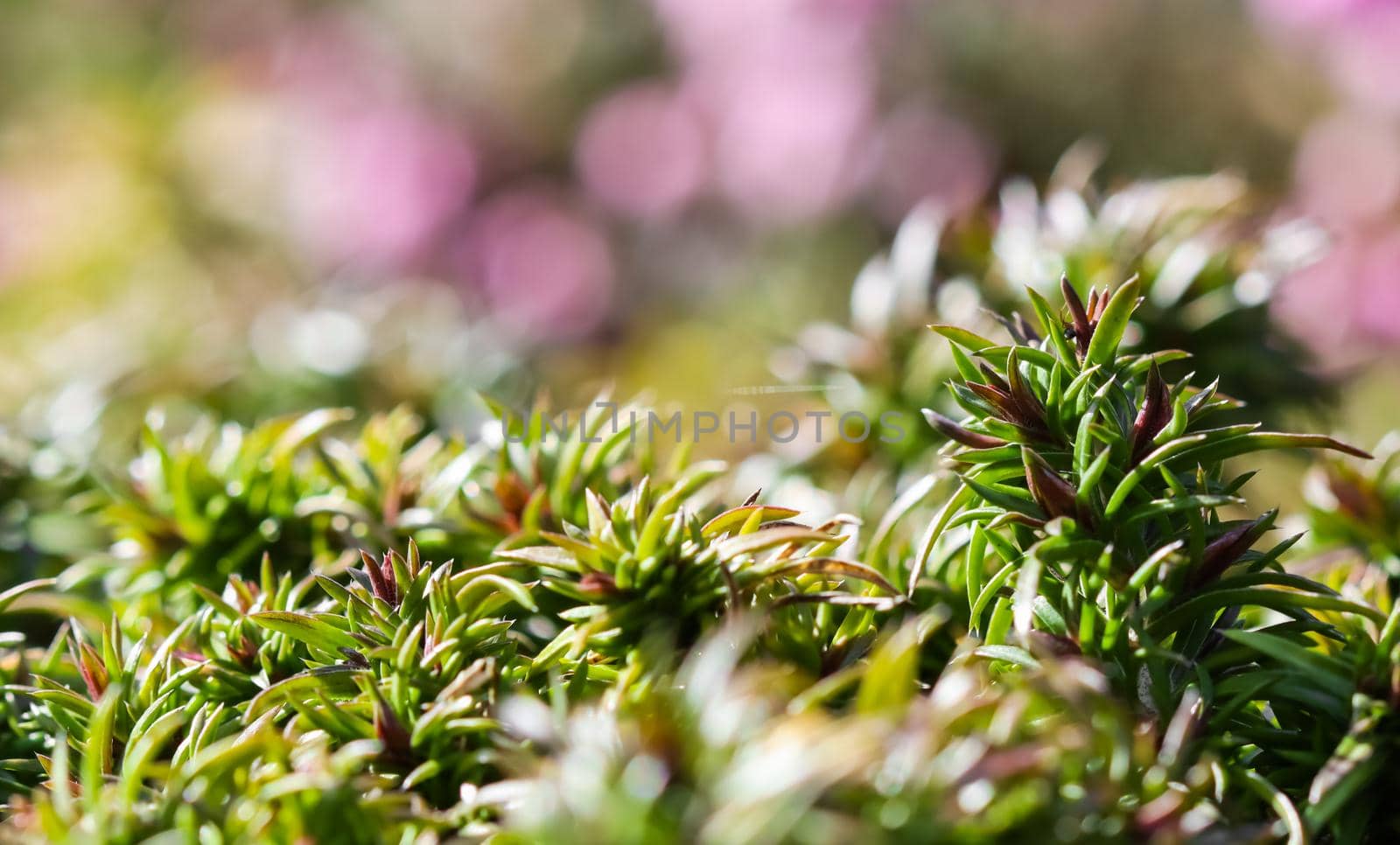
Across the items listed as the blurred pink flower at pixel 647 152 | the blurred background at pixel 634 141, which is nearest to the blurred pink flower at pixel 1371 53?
the blurred background at pixel 634 141

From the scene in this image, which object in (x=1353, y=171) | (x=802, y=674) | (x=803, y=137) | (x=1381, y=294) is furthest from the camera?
(x=803, y=137)

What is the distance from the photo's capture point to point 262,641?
0.41m

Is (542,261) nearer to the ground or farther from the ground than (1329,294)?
farther from the ground

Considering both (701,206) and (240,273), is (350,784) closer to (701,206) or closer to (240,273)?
(240,273)

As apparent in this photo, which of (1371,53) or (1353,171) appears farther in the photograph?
(1353,171)

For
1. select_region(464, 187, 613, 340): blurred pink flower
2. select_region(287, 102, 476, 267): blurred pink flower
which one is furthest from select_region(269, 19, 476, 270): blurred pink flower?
select_region(464, 187, 613, 340): blurred pink flower

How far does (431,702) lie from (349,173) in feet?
9.76

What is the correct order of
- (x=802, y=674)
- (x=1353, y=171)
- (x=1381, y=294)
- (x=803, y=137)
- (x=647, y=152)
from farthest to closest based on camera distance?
(x=647, y=152) < (x=803, y=137) < (x=1353, y=171) < (x=1381, y=294) < (x=802, y=674)

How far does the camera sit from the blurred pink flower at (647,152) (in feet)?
10.1

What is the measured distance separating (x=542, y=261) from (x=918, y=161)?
1.06 m

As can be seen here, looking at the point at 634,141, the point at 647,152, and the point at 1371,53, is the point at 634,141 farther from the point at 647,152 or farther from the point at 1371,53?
the point at 1371,53

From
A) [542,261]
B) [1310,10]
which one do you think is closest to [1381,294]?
[1310,10]

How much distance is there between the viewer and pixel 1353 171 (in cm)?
257

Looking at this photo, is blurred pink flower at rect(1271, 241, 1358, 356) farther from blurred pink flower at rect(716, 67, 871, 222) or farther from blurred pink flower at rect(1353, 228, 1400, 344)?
blurred pink flower at rect(716, 67, 871, 222)
